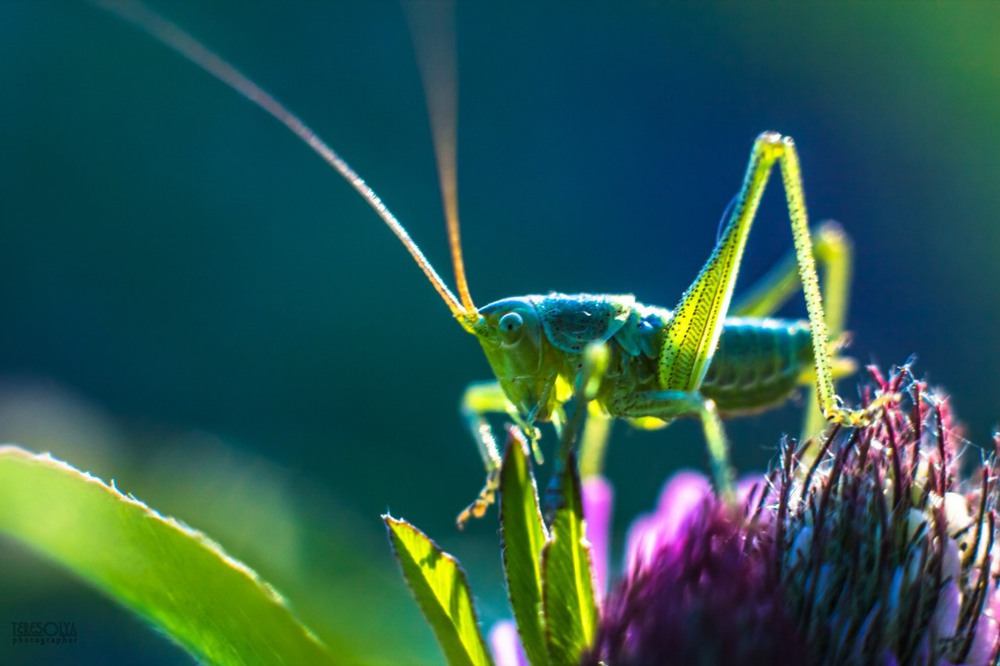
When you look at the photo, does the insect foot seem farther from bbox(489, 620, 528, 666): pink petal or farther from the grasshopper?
bbox(489, 620, 528, 666): pink petal

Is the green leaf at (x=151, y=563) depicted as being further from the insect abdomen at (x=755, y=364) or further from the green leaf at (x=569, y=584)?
the insect abdomen at (x=755, y=364)

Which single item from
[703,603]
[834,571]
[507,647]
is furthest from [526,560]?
[507,647]

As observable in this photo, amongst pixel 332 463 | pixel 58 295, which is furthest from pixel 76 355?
pixel 332 463

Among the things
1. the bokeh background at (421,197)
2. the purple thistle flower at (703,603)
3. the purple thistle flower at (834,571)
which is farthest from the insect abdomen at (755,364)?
the bokeh background at (421,197)

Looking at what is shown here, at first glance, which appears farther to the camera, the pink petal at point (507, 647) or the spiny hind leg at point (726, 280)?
the spiny hind leg at point (726, 280)
